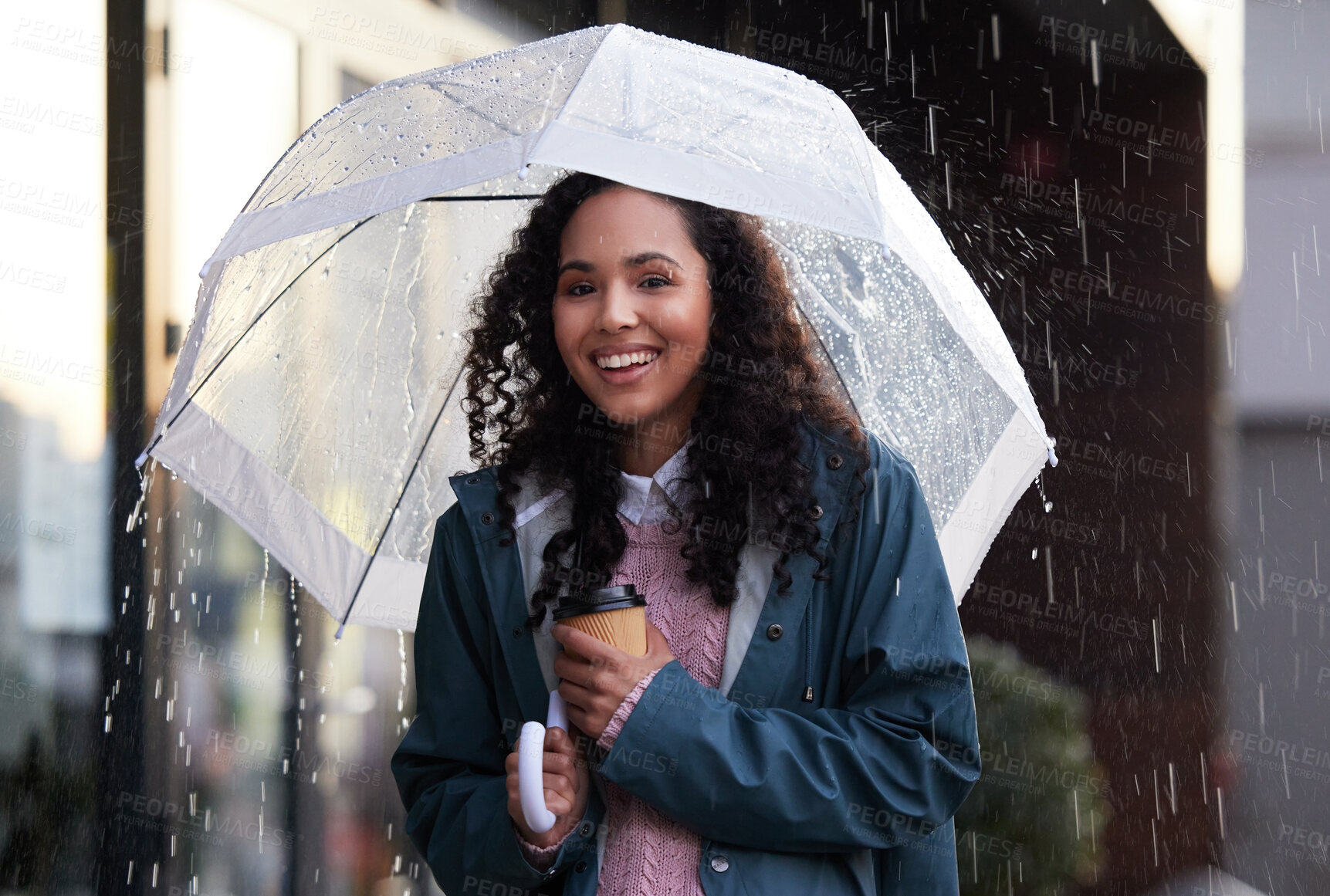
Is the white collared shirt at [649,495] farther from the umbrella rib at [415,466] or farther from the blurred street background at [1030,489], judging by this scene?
the blurred street background at [1030,489]

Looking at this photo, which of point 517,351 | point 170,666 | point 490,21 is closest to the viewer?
point 517,351

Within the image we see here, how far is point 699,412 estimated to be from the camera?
2.07 metres

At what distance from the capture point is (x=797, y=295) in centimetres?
247

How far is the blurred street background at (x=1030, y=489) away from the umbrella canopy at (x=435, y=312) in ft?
4.87

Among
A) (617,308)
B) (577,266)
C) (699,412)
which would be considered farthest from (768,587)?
(577,266)

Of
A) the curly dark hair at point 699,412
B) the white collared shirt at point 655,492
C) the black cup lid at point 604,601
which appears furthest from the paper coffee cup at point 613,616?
the white collared shirt at point 655,492

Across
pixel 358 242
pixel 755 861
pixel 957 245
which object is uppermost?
pixel 957 245

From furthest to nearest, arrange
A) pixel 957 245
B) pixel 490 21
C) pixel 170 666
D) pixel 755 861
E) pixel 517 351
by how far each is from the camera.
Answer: pixel 957 245 < pixel 490 21 < pixel 170 666 < pixel 517 351 < pixel 755 861

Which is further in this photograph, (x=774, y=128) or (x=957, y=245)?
(x=957, y=245)

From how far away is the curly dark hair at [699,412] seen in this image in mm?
1932

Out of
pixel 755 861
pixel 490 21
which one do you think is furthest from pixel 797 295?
pixel 490 21

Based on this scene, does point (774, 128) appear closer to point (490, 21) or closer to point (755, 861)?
point (755, 861)

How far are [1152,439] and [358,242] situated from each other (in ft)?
15.4

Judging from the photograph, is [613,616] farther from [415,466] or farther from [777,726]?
[415,466]
